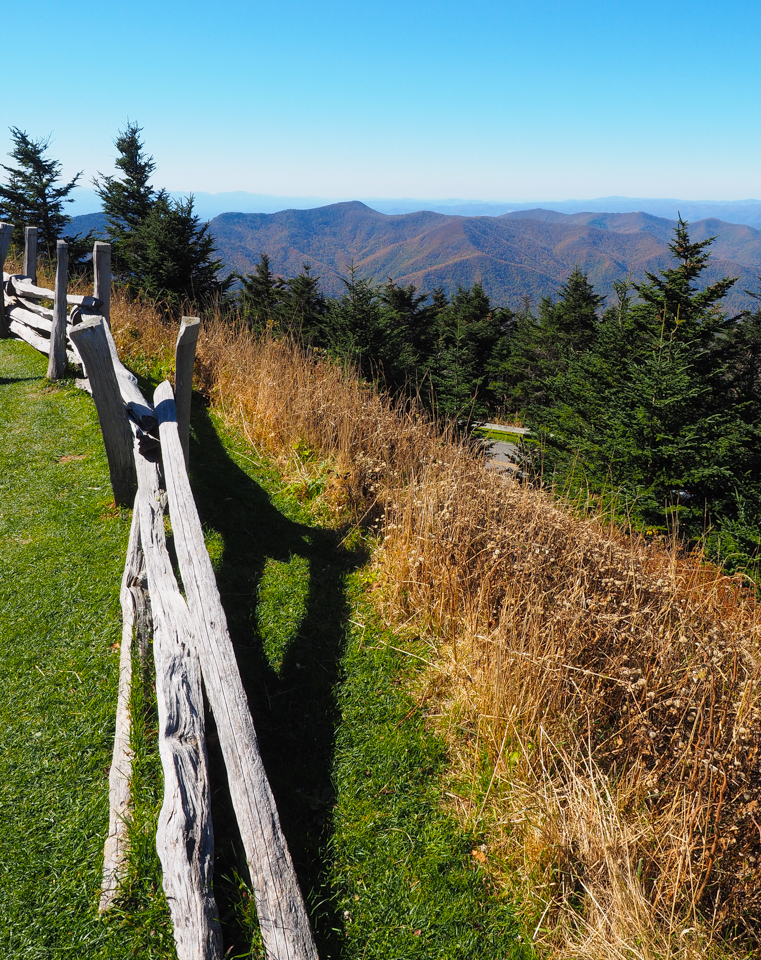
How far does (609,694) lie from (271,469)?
3.97 metres

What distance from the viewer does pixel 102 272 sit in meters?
6.95

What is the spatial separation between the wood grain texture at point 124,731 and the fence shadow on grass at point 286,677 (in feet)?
1.20

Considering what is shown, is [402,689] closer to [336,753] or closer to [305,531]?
[336,753]

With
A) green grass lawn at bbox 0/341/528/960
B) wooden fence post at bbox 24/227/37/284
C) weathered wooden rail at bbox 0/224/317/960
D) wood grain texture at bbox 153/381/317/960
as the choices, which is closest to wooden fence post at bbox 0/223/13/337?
wooden fence post at bbox 24/227/37/284

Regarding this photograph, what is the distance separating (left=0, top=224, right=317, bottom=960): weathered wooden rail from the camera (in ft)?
5.98

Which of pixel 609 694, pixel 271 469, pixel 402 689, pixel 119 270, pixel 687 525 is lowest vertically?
pixel 687 525

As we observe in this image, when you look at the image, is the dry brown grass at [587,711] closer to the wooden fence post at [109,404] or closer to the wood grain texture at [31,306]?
the wooden fence post at [109,404]

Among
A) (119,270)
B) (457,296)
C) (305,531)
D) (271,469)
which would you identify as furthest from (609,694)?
(457,296)

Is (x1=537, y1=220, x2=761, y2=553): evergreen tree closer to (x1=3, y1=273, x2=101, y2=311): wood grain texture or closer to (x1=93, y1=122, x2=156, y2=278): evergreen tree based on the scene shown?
(x1=3, y1=273, x2=101, y2=311): wood grain texture

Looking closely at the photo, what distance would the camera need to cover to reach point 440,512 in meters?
3.84

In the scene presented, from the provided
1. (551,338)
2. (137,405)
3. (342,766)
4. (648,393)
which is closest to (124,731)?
(342,766)

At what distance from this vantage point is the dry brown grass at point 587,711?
79.5 inches

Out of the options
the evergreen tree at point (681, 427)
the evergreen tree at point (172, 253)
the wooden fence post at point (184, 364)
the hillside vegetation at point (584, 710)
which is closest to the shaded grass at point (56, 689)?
the wooden fence post at point (184, 364)

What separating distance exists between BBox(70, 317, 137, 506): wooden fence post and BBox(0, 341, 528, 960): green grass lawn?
271 mm
